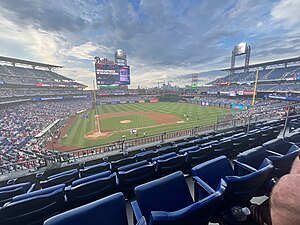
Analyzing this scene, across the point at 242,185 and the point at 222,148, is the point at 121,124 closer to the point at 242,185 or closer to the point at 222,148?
the point at 222,148

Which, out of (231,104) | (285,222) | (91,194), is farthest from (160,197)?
(231,104)

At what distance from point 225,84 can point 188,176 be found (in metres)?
69.7

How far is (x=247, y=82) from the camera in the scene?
53.9 m

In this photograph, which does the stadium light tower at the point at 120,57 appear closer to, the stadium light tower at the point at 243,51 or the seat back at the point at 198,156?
the stadium light tower at the point at 243,51

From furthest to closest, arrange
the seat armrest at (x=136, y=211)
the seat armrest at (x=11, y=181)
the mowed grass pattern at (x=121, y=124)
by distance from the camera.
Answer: the mowed grass pattern at (x=121, y=124), the seat armrest at (x=11, y=181), the seat armrest at (x=136, y=211)

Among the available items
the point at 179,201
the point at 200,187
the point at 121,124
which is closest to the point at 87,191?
the point at 179,201

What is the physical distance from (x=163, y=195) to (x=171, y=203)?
0.17 meters

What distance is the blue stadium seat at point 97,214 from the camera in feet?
4.79

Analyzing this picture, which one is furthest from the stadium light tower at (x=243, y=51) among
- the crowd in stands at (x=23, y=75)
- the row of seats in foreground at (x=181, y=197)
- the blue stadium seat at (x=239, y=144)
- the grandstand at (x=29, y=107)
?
the crowd in stands at (x=23, y=75)

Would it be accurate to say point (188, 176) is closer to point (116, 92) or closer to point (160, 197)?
point (160, 197)

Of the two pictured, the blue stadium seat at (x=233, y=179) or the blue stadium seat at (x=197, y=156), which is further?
the blue stadium seat at (x=197, y=156)

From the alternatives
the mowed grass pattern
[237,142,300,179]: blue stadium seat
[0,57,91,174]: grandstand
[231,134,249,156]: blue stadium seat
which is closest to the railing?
[0,57,91,174]: grandstand

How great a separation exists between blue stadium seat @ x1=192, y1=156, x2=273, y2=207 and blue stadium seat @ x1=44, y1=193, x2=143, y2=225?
3.97 feet

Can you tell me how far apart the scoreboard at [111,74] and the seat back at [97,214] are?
51372 millimetres
